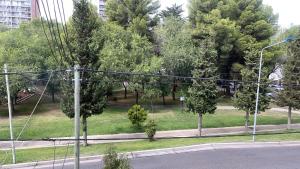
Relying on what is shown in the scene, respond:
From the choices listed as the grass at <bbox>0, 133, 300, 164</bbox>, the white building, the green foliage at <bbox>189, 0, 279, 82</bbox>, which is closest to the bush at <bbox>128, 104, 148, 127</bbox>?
the grass at <bbox>0, 133, 300, 164</bbox>

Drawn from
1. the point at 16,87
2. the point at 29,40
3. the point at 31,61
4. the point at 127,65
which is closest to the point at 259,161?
the point at 127,65

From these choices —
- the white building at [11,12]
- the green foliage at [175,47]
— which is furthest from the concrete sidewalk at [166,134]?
the white building at [11,12]

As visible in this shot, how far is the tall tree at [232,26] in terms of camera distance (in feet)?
118

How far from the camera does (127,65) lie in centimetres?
3262

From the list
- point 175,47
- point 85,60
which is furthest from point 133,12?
point 85,60

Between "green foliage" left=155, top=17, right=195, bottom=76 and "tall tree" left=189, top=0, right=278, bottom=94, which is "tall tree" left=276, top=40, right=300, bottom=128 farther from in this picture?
"green foliage" left=155, top=17, right=195, bottom=76

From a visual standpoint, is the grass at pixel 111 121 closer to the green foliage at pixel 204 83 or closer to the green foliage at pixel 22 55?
the green foliage at pixel 22 55

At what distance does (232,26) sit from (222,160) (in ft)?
68.5

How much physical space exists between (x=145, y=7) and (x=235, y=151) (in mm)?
23686

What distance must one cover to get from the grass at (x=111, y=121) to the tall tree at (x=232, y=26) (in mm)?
7261

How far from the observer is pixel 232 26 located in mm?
35625

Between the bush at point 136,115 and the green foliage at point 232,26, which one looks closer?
the bush at point 136,115

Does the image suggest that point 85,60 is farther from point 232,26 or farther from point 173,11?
point 173,11

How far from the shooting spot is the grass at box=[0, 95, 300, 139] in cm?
2544
